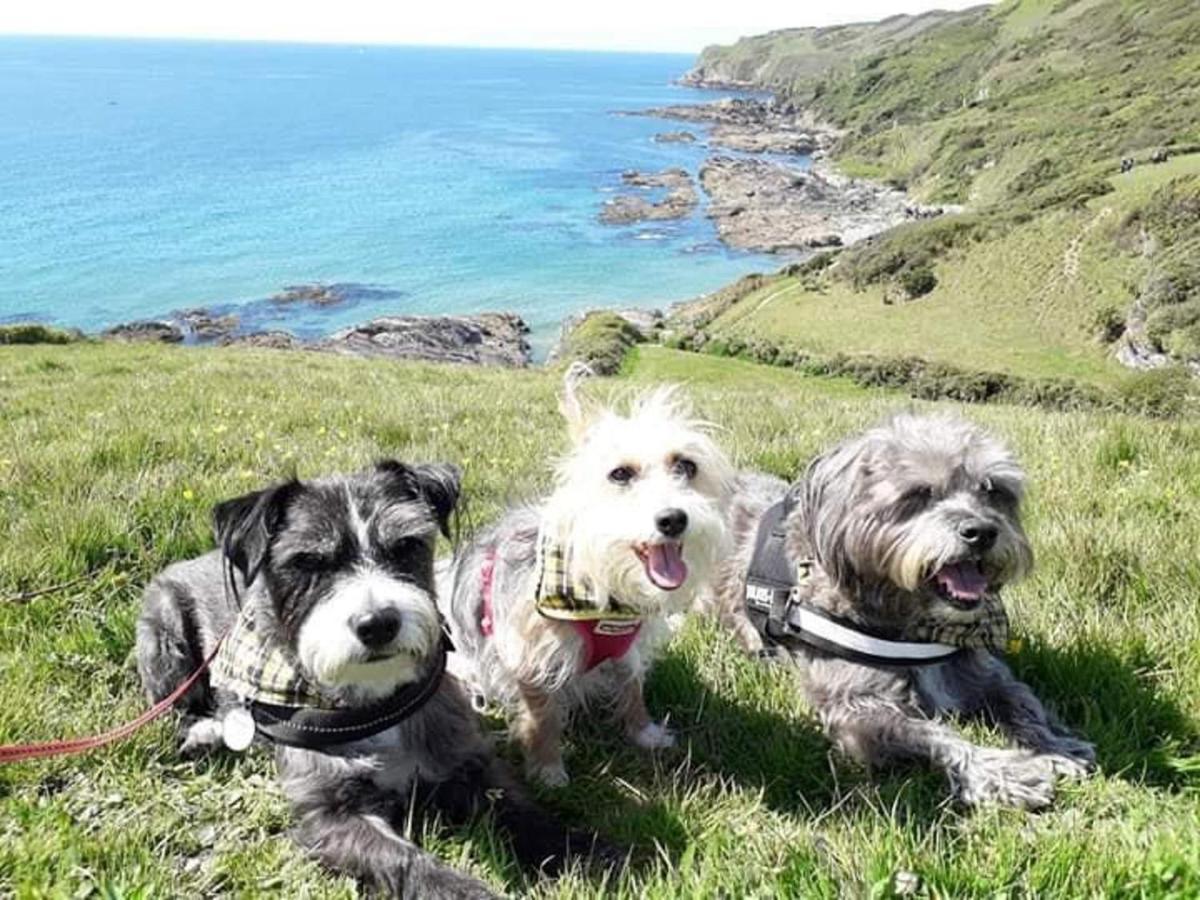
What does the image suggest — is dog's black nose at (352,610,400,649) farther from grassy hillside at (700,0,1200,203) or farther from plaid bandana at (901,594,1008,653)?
grassy hillside at (700,0,1200,203)

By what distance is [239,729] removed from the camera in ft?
14.7

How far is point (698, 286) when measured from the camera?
9112 cm

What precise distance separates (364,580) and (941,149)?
166 m

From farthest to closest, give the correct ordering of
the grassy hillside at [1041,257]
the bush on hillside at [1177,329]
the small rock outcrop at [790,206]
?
the small rock outcrop at [790,206] < the grassy hillside at [1041,257] < the bush on hillside at [1177,329]

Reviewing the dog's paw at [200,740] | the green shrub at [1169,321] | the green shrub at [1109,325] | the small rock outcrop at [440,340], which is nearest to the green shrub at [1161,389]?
the green shrub at [1169,321]

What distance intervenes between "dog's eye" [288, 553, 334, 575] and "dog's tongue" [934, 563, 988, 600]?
2979mm

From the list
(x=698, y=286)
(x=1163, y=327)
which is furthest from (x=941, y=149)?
(x=1163, y=327)

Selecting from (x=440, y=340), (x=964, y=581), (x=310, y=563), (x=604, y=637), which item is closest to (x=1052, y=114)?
(x=440, y=340)

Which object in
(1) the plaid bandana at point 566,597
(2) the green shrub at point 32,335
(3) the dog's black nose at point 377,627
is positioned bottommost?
(2) the green shrub at point 32,335

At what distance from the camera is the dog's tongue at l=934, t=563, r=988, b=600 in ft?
15.7

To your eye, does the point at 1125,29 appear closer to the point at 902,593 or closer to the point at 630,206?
the point at 630,206

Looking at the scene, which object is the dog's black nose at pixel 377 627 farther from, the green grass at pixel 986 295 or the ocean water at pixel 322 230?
the ocean water at pixel 322 230

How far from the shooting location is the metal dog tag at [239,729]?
175 inches

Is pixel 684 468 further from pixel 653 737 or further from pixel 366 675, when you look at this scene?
pixel 366 675
